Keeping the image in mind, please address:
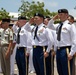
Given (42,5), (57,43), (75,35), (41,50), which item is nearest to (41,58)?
(41,50)

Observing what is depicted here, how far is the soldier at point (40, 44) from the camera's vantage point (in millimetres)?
7379

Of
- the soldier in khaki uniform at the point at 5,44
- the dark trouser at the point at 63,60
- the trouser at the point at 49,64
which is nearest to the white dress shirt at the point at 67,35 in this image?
the dark trouser at the point at 63,60

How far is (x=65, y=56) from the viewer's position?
663 centimetres

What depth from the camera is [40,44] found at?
7.36m

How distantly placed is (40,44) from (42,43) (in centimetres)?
6

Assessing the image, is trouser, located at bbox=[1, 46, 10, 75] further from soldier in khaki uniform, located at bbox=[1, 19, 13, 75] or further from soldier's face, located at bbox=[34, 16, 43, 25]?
soldier's face, located at bbox=[34, 16, 43, 25]

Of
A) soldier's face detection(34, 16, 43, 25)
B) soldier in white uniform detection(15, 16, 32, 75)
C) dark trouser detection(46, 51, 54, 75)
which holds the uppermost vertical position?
soldier's face detection(34, 16, 43, 25)

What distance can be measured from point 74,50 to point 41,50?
3.98 feet

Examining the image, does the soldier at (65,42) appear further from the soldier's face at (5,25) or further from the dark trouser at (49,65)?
the soldier's face at (5,25)

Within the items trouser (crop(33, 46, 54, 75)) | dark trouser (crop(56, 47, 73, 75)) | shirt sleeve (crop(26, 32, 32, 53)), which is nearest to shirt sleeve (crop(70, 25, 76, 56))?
dark trouser (crop(56, 47, 73, 75))

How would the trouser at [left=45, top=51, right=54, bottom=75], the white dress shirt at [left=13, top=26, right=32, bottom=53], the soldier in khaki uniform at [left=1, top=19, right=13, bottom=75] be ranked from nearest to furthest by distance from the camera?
the trouser at [left=45, top=51, right=54, bottom=75], the white dress shirt at [left=13, top=26, right=32, bottom=53], the soldier in khaki uniform at [left=1, top=19, right=13, bottom=75]

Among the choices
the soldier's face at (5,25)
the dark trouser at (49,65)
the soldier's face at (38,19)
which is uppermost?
the soldier's face at (38,19)

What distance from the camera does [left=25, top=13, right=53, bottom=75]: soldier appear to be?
7379 mm

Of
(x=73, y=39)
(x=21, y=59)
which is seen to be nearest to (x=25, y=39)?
(x=21, y=59)
